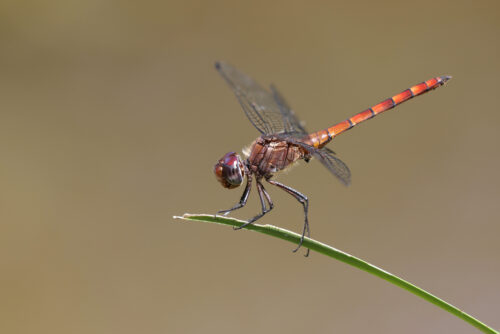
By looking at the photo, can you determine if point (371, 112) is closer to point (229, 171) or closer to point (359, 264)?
point (229, 171)

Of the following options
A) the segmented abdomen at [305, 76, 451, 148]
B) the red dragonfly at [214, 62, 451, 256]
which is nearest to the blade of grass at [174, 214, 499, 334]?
the red dragonfly at [214, 62, 451, 256]

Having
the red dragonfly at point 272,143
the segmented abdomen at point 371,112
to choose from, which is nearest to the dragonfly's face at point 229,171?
the red dragonfly at point 272,143

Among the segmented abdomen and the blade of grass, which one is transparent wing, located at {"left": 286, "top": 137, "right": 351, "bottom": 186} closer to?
the segmented abdomen

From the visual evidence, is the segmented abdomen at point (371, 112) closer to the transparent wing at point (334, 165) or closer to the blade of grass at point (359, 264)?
the transparent wing at point (334, 165)

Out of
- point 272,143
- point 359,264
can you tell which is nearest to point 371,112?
point 272,143

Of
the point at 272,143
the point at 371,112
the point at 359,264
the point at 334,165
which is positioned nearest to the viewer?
the point at 359,264

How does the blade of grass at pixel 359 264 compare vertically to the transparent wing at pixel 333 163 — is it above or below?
below

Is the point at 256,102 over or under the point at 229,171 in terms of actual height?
over
